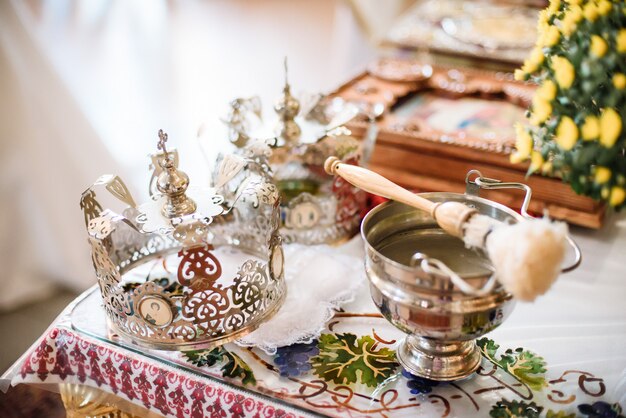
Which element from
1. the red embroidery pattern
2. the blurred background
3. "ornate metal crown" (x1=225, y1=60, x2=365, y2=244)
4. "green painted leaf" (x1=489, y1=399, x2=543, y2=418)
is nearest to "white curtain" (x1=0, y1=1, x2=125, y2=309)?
the blurred background

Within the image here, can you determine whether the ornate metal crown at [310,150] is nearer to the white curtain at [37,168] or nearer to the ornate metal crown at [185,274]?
the ornate metal crown at [185,274]

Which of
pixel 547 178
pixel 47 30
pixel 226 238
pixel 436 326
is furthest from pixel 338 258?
pixel 47 30

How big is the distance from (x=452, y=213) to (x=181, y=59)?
3335mm

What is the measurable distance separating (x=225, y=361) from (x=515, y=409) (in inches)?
17.1

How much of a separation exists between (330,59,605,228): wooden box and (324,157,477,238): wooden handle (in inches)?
18.2

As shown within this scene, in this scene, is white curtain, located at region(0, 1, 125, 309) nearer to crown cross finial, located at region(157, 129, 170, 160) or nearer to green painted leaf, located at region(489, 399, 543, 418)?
crown cross finial, located at region(157, 129, 170, 160)

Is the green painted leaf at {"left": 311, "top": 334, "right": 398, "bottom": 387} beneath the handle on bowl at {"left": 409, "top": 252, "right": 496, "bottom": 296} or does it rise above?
beneath

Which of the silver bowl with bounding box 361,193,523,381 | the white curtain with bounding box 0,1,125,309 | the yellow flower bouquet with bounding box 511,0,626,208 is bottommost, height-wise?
the white curtain with bounding box 0,1,125,309

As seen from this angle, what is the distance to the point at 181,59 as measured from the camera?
12.7 ft

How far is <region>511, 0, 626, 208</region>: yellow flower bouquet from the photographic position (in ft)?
2.43

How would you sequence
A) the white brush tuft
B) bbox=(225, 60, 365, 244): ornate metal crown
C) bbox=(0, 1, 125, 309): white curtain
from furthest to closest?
bbox=(0, 1, 125, 309): white curtain
bbox=(225, 60, 365, 244): ornate metal crown
the white brush tuft

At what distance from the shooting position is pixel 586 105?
779mm

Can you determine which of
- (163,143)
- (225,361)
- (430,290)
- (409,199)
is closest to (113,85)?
(163,143)

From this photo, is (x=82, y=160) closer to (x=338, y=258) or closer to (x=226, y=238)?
(x=226, y=238)
